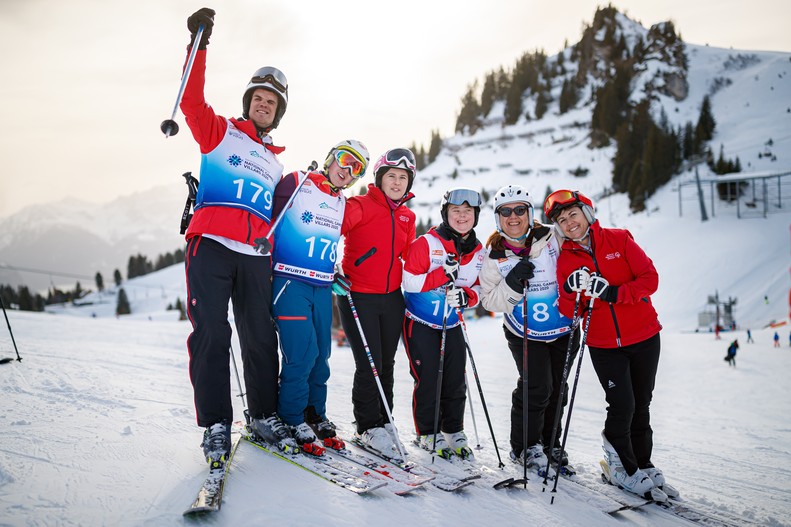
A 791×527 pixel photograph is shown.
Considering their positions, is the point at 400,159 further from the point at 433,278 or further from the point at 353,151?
the point at 433,278

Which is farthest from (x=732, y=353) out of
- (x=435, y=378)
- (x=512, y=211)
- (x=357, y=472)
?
(x=357, y=472)

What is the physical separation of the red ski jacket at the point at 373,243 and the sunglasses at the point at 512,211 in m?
0.91

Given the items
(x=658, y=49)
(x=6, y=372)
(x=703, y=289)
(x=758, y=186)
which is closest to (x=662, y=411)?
(x=6, y=372)

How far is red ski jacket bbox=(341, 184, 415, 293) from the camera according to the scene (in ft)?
13.4

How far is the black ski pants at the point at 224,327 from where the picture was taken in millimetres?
2938

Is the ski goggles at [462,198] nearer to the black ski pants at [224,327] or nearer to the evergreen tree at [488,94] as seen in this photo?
the black ski pants at [224,327]

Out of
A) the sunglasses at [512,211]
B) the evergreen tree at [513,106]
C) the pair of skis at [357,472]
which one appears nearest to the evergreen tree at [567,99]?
the evergreen tree at [513,106]

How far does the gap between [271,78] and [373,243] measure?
1601mm

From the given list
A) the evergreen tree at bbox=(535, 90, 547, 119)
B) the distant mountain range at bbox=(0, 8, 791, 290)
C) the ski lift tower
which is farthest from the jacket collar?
the evergreen tree at bbox=(535, 90, 547, 119)

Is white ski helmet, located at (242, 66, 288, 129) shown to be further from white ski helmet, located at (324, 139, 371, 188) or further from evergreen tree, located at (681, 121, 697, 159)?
evergreen tree, located at (681, 121, 697, 159)

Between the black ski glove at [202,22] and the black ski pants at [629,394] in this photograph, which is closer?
the black ski glove at [202,22]

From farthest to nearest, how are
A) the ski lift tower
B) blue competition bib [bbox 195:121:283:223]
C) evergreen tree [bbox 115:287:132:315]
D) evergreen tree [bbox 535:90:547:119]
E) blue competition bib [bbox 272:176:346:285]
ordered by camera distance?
1. evergreen tree [bbox 535:90:547:119]
2. evergreen tree [bbox 115:287:132:315]
3. the ski lift tower
4. blue competition bib [bbox 272:176:346:285]
5. blue competition bib [bbox 195:121:283:223]

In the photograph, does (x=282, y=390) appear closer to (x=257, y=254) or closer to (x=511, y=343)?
(x=257, y=254)

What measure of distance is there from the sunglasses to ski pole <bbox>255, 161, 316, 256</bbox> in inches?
66.8
